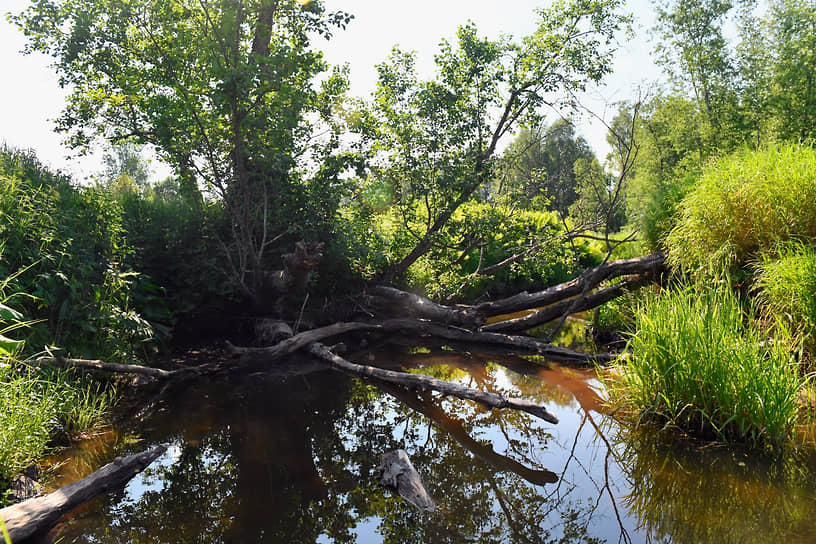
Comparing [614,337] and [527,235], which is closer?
[614,337]

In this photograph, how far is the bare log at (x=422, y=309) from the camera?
25.4 ft

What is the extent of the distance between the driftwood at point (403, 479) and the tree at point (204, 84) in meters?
3.86

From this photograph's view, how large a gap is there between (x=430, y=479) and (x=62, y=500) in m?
2.22

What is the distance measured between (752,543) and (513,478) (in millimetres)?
1394

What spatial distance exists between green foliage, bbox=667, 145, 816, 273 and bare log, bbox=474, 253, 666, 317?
956 millimetres

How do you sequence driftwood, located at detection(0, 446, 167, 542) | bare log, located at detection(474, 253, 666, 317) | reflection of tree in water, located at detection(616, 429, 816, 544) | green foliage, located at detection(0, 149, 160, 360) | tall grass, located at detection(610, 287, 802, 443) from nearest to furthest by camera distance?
driftwood, located at detection(0, 446, 167, 542) < reflection of tree in water, located at detection(616, 429, 816, 544) < tall grass, located at detection(610, 287, 802, 443) < green foliage, located at detection(0, 149, 160, 360) < bare log, located at detection(474, 253, 666, 317)

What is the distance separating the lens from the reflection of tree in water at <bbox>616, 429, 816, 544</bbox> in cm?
269

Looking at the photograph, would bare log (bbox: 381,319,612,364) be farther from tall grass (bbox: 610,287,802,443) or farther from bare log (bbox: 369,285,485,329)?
tall grass (bbox: 610,287,802,443)

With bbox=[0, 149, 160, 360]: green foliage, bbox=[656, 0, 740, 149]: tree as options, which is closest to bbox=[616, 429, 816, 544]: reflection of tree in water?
bbox=[0, 149, 160, 360]: green foliage

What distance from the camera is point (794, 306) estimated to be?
4859 mm

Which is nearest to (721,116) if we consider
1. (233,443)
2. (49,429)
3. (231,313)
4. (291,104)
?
(291,104)

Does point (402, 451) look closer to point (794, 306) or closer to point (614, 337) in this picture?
point (794, 306)

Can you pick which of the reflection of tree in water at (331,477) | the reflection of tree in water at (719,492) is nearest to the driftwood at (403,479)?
the reflection of tree in water at (331,477)

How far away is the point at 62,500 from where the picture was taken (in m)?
2.78
